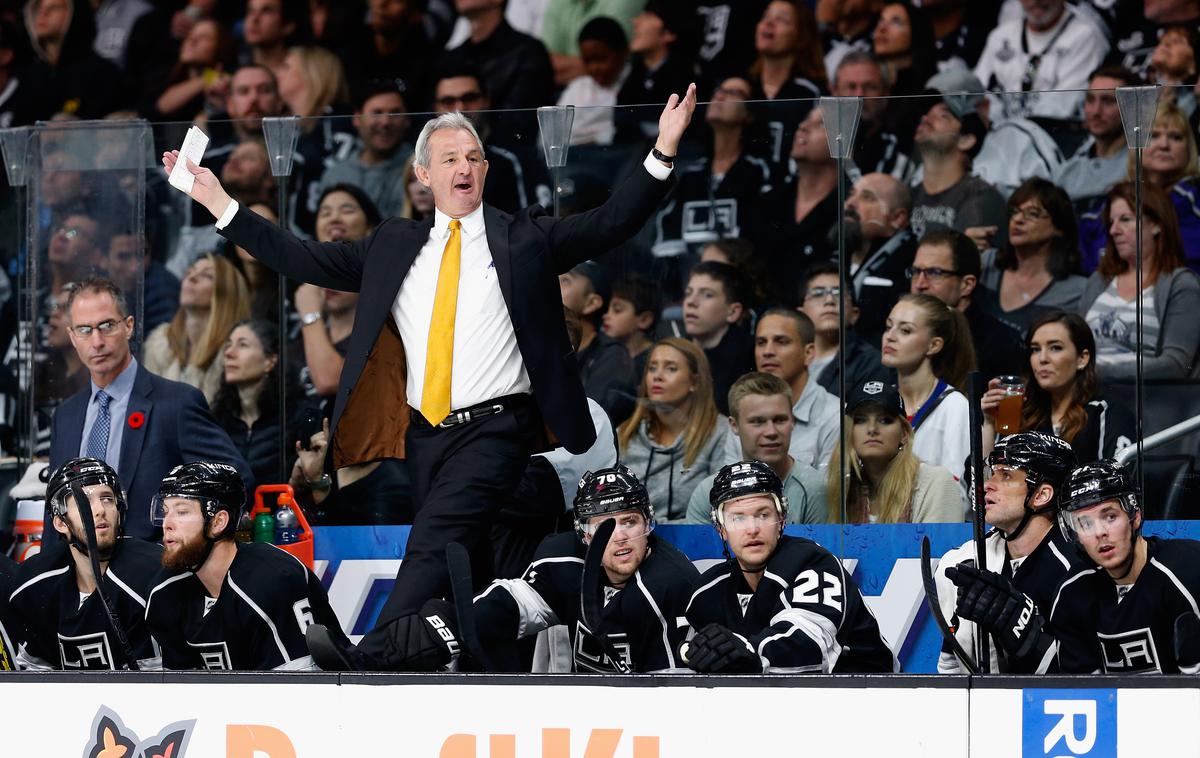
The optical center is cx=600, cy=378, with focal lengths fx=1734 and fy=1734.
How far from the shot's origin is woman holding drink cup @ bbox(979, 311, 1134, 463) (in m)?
5.00

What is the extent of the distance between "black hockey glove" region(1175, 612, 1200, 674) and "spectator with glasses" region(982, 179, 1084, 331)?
1.22m

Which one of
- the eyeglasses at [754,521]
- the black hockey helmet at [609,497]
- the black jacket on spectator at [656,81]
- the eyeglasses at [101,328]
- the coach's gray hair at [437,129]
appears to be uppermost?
the black jacket on spectator at [656,81]

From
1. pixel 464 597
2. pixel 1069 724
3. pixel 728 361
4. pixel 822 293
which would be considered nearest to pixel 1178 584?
pixel 1069 724

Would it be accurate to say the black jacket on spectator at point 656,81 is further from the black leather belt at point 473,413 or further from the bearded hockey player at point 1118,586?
the bearded hockey player at point 1118,586

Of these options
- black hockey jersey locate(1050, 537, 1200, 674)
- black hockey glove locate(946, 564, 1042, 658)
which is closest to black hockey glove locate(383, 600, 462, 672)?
black hockey glove locate(946, 564, 1042, 658)

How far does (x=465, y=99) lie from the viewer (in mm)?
6820

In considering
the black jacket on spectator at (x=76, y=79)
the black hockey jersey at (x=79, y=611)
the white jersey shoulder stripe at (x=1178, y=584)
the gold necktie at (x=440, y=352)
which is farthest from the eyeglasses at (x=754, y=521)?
the black jacket on spectator at (x=76, y=79)

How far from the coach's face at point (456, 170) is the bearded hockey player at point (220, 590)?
1.03 meters

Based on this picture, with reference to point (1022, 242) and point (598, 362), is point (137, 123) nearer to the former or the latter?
point (598, 362)

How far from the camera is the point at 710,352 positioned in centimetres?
526

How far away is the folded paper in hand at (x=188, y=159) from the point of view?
4309mm

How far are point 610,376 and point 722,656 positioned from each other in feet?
5.52

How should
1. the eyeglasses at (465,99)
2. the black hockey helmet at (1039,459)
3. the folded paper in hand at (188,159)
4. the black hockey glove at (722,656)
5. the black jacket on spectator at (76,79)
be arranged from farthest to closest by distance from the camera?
the black jacket on spectator at (76,79)
the eyeglasses at (465,99)
the black hockey helmet at (1039,459)
the folded paper in hand at (188,159)
the black hockey glove at (722,656)

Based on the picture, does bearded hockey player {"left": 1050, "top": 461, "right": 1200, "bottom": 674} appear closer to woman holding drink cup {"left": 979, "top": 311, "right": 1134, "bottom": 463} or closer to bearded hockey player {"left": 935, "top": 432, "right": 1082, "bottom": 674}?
bearded hockey player {"left": 935, "top": 432, "right": 1082, "bottom": 674}
